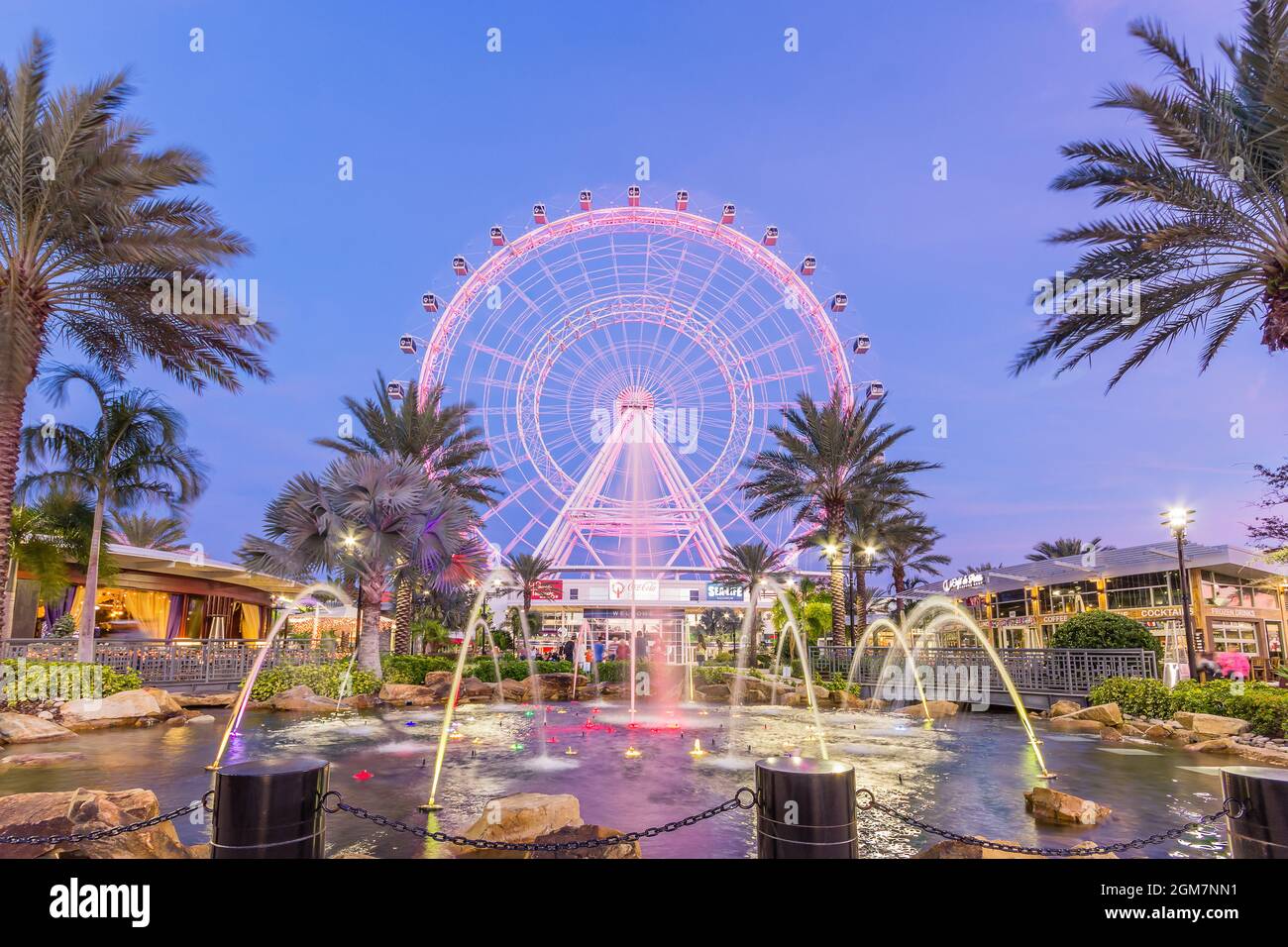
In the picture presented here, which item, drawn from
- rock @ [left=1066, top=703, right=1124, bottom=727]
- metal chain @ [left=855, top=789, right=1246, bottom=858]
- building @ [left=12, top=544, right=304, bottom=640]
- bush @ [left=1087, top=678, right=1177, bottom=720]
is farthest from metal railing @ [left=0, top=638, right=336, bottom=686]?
bush @ [left=1087, top=678, right=1177, bottom=720]

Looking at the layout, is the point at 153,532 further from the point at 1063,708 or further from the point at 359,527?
the point at 1063,708

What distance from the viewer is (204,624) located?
3672cm

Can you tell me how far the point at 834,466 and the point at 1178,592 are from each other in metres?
17.6

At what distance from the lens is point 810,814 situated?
4.31m

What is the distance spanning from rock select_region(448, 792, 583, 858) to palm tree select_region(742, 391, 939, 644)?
1984cm

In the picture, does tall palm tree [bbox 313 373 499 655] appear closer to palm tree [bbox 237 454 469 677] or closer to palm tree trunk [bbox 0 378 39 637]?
palm tree [bbox 237 454 469 677]

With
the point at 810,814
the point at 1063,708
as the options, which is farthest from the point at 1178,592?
the point at 810,814

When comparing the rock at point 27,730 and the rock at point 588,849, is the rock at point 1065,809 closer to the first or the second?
the rock at point 588,849

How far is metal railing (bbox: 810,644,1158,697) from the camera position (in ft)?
59.0

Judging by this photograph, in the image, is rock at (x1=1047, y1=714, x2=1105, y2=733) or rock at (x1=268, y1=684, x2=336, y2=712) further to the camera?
rock at (x1=268, y1=684, x2=336, y2=712)

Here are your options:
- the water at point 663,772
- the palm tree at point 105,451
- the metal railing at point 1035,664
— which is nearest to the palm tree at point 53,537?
the palm tree at point 105,451
